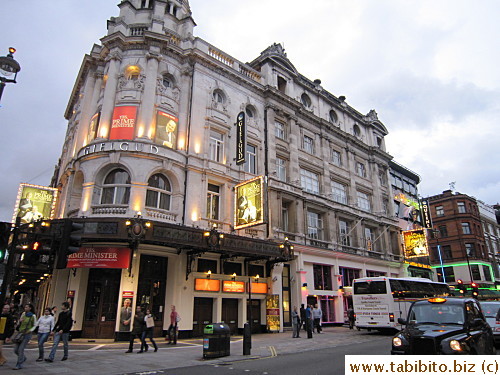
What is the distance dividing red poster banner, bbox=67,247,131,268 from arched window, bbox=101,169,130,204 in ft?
10.0

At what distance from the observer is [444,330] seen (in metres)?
8.09

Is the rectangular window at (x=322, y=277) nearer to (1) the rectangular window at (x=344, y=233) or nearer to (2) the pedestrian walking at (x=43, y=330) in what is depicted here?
(1) the rectangular window at (x=344, y=233)

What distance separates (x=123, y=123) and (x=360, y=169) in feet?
88.9

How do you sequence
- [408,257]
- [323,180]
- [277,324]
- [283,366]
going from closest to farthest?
[283,366] → [277,324] → [323,180] → [408,257]

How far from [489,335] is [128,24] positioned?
86.4ft

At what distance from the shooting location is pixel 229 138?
986 inches

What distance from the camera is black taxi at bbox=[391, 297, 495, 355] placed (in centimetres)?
757

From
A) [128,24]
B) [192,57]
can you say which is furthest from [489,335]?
[128,24]

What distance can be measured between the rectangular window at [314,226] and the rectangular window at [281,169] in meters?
4.21

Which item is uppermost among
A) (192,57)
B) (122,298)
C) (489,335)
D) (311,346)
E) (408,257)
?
(192,57)

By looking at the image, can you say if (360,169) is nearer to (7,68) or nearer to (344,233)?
(344,233)

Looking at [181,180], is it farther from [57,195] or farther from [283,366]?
[283,366]

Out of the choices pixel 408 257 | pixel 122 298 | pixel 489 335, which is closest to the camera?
pixel 489 335

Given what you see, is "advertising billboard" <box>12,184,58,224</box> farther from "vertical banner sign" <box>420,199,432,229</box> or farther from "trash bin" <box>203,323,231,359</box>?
"vertical banner sign" <box>420,199,432,229</box>
